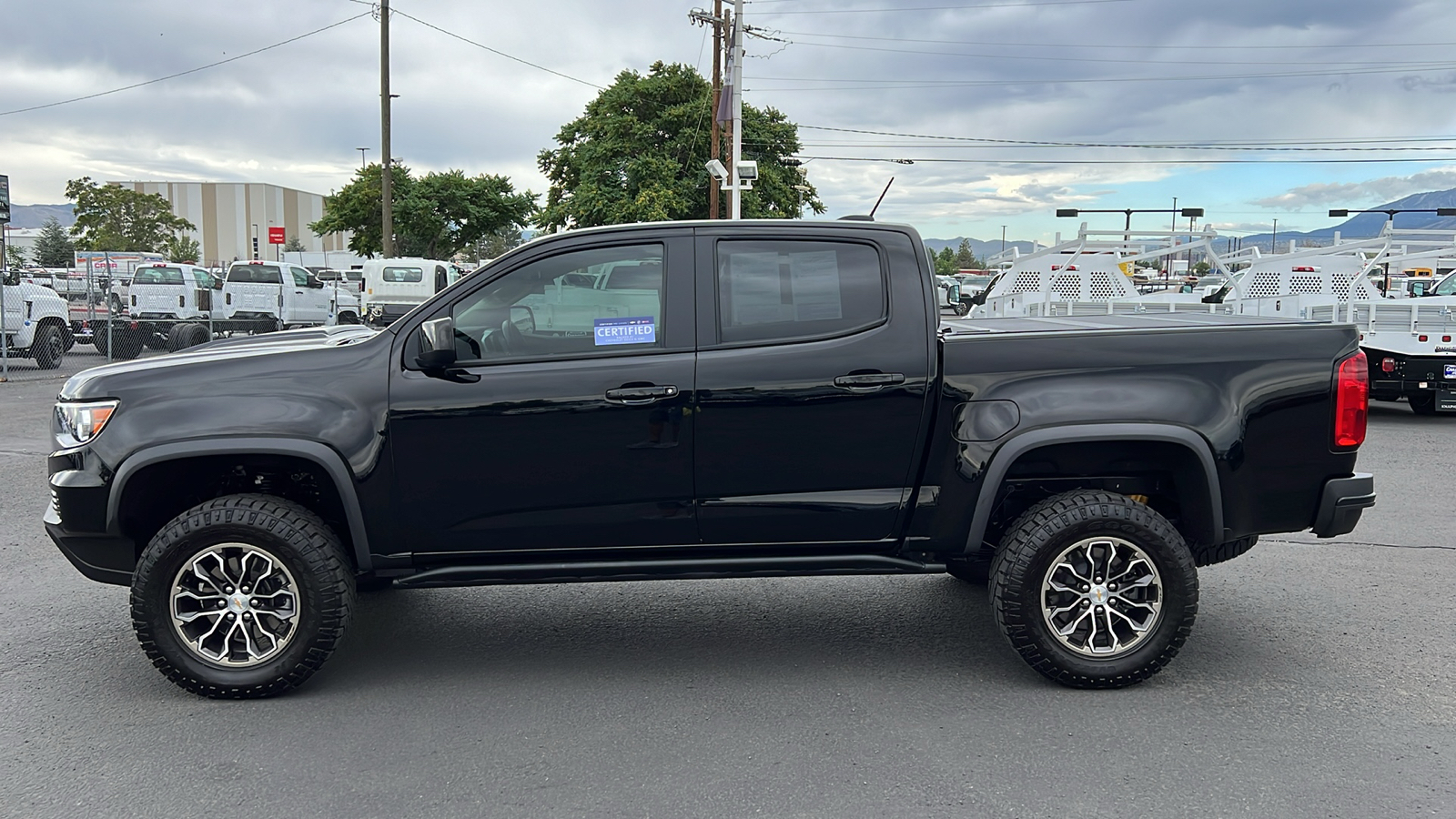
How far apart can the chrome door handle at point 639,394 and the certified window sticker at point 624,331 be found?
0.66 feet

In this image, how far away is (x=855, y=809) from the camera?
3426mm

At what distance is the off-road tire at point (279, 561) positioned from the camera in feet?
13.9

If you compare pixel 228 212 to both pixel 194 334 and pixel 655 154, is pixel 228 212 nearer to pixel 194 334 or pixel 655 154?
pixel 655 154

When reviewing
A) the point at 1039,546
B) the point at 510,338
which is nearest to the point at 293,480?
the point at 510,338

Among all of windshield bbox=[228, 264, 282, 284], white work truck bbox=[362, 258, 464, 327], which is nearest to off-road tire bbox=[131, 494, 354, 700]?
windshield bbox=[228, 264, 282, 284]

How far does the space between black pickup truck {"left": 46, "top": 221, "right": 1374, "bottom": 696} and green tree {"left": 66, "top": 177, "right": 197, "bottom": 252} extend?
78181 mm

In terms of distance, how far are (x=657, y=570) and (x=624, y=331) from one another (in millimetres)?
949

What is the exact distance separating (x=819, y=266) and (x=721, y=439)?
84cm

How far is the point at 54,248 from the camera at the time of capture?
3270 inches

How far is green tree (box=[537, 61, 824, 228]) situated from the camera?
42031mm

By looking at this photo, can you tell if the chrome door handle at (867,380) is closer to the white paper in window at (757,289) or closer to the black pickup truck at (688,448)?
the black pickup truck at (688,448)

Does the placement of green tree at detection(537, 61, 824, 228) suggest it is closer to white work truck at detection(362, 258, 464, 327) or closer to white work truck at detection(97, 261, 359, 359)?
white work truck at detection(362, 258, 464, 327)

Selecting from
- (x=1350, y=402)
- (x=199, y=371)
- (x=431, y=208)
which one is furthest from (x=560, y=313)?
(x=431, y=208)

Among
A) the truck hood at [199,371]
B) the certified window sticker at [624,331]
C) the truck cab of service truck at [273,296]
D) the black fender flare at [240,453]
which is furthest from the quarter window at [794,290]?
the truck cab of service truck at [273,296]
